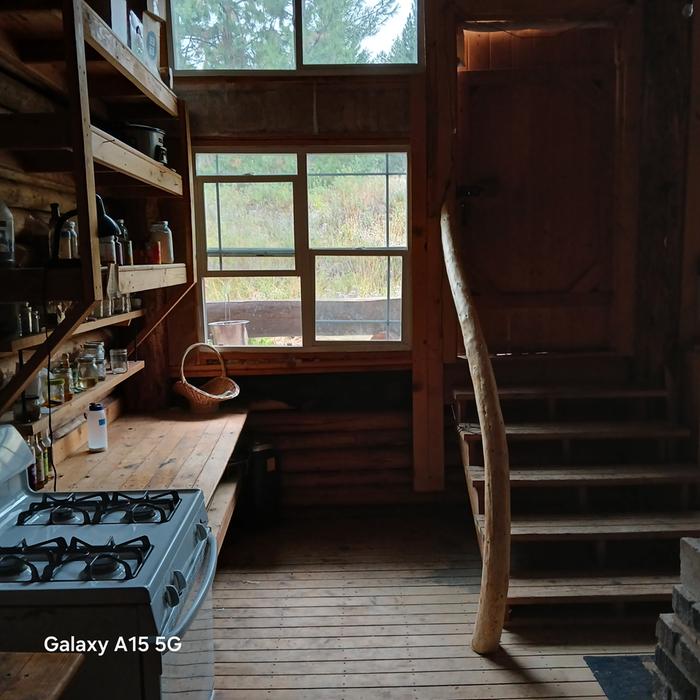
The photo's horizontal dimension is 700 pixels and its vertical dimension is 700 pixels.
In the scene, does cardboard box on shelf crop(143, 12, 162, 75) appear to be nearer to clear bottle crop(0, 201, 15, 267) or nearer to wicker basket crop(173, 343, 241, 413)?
clear bottle crop(0, 201, 15, 267)

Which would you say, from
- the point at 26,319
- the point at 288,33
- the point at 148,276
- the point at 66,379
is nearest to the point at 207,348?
the point at 148,276

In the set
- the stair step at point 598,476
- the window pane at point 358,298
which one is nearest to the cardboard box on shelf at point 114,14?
the window pane at point 358,298

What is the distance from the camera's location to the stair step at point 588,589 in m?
2.91

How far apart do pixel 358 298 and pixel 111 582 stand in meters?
2.95

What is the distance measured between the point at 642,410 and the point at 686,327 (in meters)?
0.56

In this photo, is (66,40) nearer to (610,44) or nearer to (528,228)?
(528,228)

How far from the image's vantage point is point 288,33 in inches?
159

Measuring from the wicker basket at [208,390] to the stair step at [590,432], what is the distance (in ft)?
4.80

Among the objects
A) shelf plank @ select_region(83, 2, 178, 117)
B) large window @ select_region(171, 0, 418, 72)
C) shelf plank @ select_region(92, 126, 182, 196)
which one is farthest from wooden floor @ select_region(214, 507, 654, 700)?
large window @ select_region(171, 0, 418, 72)

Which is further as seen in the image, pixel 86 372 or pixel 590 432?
pixel 590 432

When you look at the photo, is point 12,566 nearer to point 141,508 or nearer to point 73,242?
point 141,508

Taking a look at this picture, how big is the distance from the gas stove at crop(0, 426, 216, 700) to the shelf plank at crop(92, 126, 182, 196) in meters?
1.06

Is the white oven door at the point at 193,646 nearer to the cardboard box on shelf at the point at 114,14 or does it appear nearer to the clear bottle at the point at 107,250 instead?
the clear bottle at the point at 107,250

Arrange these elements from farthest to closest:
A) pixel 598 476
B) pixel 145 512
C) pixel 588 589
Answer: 1. pixel 598 476
2. pixel 588 589
3. pixel 145 512
